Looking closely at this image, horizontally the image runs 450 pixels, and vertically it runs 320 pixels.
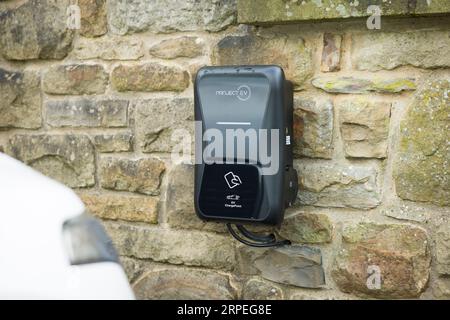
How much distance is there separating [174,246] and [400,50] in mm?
1256

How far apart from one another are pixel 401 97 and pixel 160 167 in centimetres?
106

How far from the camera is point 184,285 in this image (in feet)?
9.20

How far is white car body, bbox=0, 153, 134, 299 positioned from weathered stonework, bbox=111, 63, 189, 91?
1363 mm

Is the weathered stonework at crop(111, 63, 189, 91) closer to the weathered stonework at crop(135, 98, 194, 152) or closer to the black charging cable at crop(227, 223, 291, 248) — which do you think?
the weathered stonework at crop(135, 98, 194, 152)

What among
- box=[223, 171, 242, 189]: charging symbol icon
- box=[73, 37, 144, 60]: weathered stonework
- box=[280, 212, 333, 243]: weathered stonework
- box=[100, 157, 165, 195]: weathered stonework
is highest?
box=[73, 37, 144, 60]: weathered stonework

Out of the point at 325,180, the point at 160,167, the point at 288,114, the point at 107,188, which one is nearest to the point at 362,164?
the point at 325,180

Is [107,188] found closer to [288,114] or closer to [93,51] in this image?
[93,51]

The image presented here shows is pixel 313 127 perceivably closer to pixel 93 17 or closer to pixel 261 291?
pixel 261 291

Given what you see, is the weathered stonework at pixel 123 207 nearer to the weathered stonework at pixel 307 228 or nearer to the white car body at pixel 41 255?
the weathered stonework at pixel 307 228

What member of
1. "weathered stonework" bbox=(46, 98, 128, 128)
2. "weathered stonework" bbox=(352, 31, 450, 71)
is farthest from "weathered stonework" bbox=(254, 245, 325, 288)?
"weathered stonework" bbox=(46, 98, 128, 128)

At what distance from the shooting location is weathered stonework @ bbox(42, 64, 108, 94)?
9.52 feet

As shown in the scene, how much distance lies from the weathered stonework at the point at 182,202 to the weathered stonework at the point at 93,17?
0.72 metres

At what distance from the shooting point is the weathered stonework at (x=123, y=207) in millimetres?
2846

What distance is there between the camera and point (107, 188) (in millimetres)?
2936
